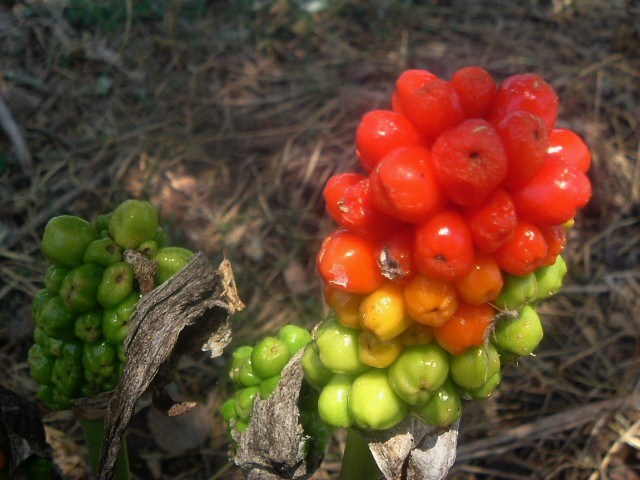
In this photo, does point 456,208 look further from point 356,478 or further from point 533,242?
point 356,478

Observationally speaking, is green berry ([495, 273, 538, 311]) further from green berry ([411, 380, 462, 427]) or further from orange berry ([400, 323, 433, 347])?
green berry ([411, 380, 462, 427])

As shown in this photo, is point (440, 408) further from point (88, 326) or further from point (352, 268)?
point (88, 326)

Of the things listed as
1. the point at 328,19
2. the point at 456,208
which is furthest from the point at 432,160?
the point at 328,19

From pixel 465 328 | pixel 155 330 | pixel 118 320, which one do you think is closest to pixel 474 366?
pixel 465 328

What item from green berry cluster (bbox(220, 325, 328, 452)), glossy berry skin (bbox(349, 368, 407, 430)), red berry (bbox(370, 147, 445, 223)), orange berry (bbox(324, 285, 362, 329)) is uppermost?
red berry (bbox(370, 147, 445, 223))

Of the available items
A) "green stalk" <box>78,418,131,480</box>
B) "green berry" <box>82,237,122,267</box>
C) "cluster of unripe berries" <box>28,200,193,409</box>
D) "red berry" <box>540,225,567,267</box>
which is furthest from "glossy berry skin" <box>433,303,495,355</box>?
"green stalk" <box>78,418,131,480</box>

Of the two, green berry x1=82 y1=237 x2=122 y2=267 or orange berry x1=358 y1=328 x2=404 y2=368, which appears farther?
green berry x1=82 y1=237 x2=122 y2=267

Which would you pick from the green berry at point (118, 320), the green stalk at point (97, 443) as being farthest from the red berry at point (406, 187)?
the green stalk at point (97, 443)
